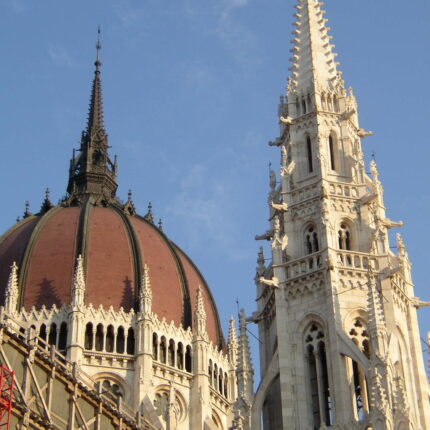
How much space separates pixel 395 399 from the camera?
4131 centimetres

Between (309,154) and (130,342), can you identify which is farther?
(130,342)

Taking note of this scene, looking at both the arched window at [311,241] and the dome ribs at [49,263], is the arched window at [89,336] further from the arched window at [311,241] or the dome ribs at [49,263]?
the arched window at [311,241]

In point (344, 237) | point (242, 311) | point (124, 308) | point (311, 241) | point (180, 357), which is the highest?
point (124, 308)

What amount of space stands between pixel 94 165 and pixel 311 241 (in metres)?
24.5

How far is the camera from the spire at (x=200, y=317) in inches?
2368

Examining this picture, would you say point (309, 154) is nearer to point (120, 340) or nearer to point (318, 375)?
point (318, 375)

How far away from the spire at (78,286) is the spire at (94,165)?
7.92 meters

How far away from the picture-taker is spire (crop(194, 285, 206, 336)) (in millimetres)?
60156

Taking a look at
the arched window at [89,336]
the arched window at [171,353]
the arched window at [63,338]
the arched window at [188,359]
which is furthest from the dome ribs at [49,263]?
the arched window at [188,359]

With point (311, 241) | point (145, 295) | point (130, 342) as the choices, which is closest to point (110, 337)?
point (130, 342)

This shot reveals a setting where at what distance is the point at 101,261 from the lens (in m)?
60.8

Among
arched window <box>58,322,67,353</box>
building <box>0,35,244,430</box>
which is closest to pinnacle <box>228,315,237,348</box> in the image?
building <box>0,35,244,430</box>

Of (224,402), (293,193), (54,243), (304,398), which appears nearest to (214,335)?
(224,402)

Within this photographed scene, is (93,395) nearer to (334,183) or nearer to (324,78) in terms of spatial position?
(334,183)
